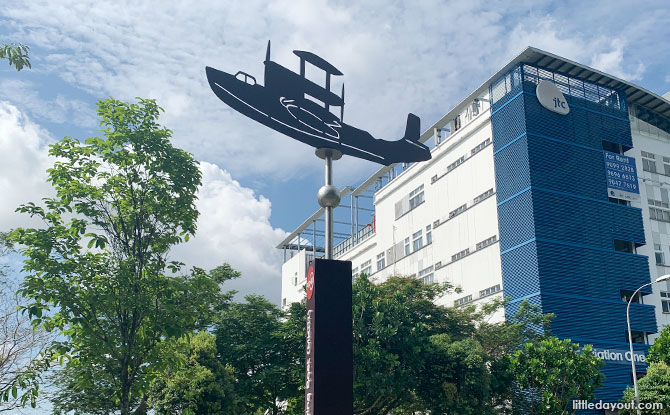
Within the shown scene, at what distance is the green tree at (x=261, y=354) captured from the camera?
28969 millimetres

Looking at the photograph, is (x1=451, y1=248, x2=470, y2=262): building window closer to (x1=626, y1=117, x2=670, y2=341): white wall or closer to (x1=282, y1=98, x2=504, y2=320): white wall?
(x1=282, y1=98, x2=504, y2=320): white wall

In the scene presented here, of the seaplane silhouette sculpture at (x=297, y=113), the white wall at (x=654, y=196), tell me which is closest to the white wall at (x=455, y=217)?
the white wall at (x=654, y=196)

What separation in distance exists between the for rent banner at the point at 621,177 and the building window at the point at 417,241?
1363 cm

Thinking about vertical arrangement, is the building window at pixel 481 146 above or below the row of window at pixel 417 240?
above

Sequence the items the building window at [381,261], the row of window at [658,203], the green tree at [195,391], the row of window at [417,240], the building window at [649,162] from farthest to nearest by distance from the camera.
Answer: the building window at [381,261]
the row of window at [417,240]
the building window at [649,162]
the row of window at [658,203]
the green tree at [195,391]

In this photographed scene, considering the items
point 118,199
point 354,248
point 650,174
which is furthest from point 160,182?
point 354,248

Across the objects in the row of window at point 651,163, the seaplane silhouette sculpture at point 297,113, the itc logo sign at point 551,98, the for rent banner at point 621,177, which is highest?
the itc logo sign at point 551,98

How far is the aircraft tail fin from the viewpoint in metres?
19.9

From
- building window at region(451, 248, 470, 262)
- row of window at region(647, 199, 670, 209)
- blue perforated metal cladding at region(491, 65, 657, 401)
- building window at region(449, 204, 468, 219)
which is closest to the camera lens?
blue perforated metal cladding at region(491, 65, 657, 401)

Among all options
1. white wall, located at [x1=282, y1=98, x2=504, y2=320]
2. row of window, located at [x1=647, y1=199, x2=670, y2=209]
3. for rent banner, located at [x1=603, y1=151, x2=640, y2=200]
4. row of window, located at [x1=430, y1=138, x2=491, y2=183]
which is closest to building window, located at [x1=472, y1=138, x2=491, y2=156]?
row of window, located at [x1=430, y1=138, x2=491, y2=183]

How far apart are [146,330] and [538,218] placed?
1098 inches

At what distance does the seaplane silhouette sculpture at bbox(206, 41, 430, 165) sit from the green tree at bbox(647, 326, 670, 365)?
2350cm

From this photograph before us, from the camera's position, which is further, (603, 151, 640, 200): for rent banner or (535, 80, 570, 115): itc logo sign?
(603, 151, 640, 200): for rent banner

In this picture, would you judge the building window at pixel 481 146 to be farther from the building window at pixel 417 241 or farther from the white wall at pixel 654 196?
the white wall at pixel 654 196
